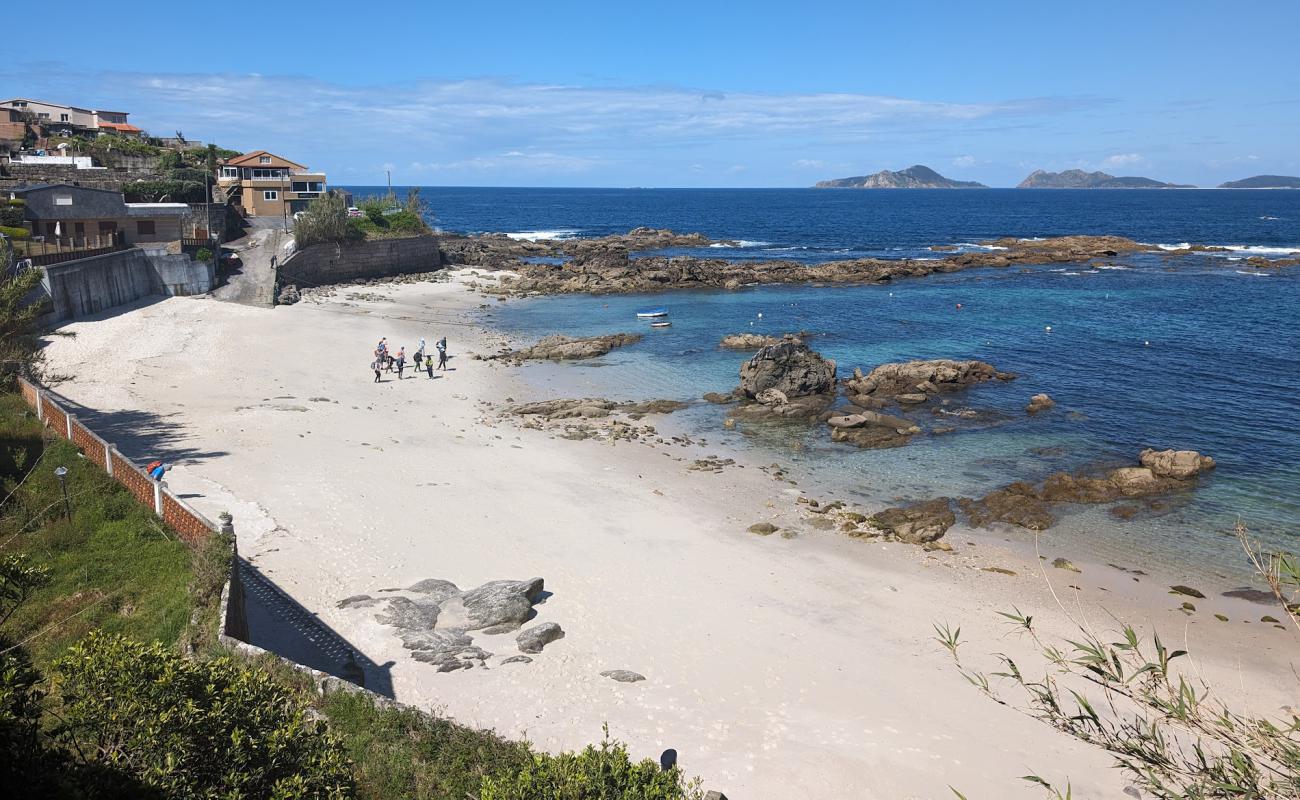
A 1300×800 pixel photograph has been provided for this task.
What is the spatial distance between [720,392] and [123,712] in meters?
27.2

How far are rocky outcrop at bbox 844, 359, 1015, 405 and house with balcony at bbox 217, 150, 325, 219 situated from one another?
4798 centimetres

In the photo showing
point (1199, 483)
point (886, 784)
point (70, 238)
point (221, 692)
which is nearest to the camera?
point (221, 692)

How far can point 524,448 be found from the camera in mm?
25203

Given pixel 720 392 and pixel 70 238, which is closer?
pixel 720 392

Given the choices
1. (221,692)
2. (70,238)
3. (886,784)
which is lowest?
(886,784)

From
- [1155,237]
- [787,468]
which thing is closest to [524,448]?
[787,468]

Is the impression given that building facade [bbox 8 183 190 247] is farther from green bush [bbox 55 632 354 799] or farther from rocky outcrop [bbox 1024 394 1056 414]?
rocky outcrop [bbox 1024 394 1056 414]

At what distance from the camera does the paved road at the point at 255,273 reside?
44.6 m

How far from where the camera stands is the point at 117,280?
127 ft

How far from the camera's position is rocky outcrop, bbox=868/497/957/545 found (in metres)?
19.8

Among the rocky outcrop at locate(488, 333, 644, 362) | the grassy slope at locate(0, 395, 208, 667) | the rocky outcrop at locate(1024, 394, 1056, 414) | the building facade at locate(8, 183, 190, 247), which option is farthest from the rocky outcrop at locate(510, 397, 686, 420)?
the building facade at locate(8, 183, 190, 247)

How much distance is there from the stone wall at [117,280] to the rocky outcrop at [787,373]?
26.0m

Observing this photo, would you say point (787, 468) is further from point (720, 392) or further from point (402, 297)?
point (402, 297)

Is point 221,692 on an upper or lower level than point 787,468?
upper
